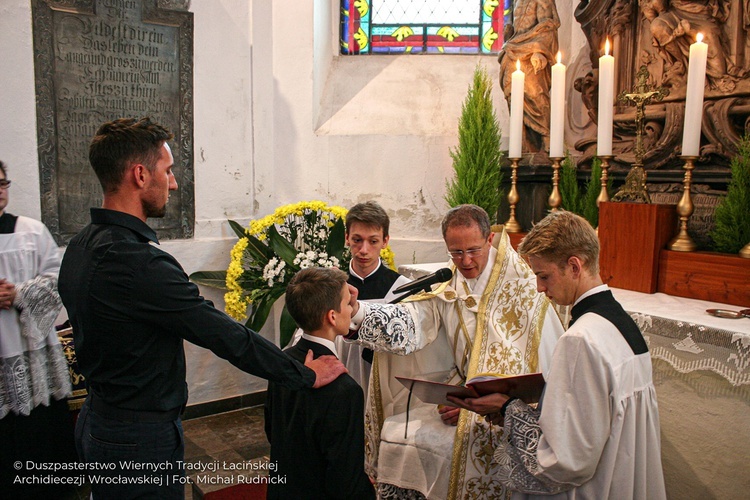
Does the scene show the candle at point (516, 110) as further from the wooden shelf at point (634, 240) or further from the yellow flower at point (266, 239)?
the yellow flower at point (266, 239)

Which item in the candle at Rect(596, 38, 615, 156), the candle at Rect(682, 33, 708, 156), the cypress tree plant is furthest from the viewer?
the cypress tree plant

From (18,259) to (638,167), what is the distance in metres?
3.66

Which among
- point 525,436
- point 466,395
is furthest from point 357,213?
point 525,436

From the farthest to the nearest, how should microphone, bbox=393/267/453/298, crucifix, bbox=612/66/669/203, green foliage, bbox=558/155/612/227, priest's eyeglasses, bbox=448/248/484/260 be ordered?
green foliage, bbox=558/155/612/227
crucifix, bbox=612/66/669/203
priest's eyeglasses, bbox=448/248/484/260
microphone, bbox=393/267/453/298

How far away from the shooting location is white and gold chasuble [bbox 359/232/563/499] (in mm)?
2746

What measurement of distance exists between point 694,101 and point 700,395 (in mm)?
1550

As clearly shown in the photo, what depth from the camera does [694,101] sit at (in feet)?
11.4

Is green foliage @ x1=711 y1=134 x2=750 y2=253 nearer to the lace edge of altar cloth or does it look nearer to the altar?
the altar

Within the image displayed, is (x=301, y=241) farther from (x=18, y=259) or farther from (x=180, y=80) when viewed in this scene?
(x=18, y=259)

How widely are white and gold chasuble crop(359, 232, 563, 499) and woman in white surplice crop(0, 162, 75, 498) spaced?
1949 millimetres

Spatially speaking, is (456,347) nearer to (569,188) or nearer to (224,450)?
(569,188)

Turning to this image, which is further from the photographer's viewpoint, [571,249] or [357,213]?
[357,213]

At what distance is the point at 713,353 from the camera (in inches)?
114

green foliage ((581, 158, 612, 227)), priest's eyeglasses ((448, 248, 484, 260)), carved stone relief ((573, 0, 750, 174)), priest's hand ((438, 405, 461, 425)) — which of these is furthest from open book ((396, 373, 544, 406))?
carved stone relief ((573, 0, 750, 174))
